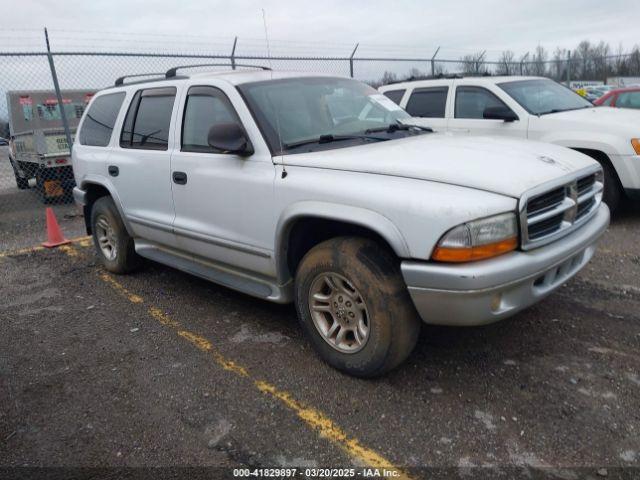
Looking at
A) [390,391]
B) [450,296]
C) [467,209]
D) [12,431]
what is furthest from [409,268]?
[12,431]

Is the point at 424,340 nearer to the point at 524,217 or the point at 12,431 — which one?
the point at 524,217

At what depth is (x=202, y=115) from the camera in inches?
157

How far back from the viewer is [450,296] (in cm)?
264

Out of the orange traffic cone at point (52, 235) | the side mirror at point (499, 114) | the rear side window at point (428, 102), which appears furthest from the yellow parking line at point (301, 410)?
the rear side window at point (428, 102)

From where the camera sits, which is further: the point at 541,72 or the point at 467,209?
the point at 541,72

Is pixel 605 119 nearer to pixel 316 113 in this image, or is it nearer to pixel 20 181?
pixel 316 113

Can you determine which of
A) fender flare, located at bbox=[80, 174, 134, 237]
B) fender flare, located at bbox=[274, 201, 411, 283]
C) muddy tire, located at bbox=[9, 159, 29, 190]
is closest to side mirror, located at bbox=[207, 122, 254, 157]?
fender flare, located at bbox=[274, 201, 411, 283]

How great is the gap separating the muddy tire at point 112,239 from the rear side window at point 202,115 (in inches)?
61.6

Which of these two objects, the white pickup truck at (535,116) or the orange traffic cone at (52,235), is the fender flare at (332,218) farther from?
the orange traffic cone at (52,235)

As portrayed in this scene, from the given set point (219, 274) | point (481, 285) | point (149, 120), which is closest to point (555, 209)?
point (481, 285)

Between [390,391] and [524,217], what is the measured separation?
127 centimetres

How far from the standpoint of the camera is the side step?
3613 millimetres

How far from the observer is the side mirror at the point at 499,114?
21.6 feet

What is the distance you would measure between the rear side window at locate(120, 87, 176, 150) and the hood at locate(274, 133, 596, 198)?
57.5 inches
